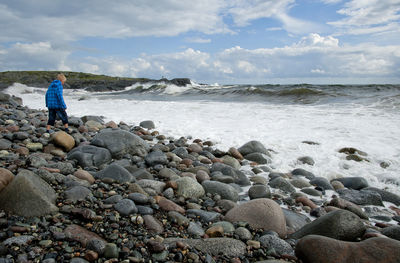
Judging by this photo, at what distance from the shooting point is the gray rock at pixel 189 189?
331cm

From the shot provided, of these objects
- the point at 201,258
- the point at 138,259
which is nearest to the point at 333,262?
the point at 201,258

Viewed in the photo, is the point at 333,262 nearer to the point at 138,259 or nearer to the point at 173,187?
the point at 138,259

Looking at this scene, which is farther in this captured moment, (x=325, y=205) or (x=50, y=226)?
(x=325, y=205)

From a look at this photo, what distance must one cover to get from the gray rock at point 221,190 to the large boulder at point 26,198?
1743mm

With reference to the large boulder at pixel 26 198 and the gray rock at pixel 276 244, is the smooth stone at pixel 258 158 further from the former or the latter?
the large boulder at pixel 26 198

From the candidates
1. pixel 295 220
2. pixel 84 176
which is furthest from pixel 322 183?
pixel 84 176

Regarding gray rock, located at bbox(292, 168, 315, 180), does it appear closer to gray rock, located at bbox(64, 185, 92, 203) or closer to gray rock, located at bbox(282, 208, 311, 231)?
gray rock, located at bbox(282, 208, 311, 231)

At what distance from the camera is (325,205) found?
11.5 feet

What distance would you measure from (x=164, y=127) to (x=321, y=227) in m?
6.08

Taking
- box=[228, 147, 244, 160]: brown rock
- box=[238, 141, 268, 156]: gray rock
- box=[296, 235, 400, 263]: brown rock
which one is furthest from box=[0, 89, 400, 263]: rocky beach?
box=[238, 141, 268, 156]: gray rock

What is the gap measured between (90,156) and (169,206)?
6.47 ft

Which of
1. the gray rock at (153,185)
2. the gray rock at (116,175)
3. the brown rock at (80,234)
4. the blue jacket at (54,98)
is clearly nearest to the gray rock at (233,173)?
the gray rock at (153,185)

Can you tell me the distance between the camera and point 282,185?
3.95 metres

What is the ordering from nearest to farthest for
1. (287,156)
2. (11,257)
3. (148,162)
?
(11,257)
(148,162)
(287,156)
